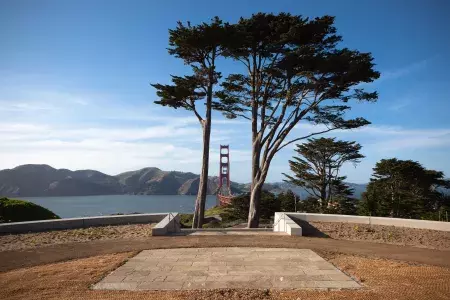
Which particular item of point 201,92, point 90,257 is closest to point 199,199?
point 201,92

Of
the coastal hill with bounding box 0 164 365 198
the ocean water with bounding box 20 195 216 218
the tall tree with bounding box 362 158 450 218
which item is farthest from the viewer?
the coastal hill with bounding box 0 164 365 198

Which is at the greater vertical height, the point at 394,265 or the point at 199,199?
the point at 199,199

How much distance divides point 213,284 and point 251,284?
54 centimetres

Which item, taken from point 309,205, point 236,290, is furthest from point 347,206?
point 236,290

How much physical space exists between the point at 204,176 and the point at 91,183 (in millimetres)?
116655

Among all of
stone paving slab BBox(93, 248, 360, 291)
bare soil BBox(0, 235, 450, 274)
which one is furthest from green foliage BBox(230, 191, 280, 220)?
stone paving slab BBox(93, 248, 360, 291)

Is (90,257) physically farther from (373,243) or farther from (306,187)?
(306,187)

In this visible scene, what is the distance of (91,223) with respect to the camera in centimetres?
938

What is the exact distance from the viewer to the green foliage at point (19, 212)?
1016cm

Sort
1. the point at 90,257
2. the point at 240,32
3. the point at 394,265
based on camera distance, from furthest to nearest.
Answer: the point at 240,32 → the point at 90,257 → the point at 394,265

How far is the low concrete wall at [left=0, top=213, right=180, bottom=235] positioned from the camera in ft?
26.9

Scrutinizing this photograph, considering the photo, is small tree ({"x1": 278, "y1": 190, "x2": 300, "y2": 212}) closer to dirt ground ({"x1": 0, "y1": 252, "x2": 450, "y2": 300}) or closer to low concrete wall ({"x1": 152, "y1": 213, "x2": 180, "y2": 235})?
low concrete wall ({"x1": 152, "y1": 213, "x2": 180, "y2": 235})

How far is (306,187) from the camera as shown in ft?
84.4

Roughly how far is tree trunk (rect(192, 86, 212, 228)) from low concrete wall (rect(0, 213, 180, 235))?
1.60 m
